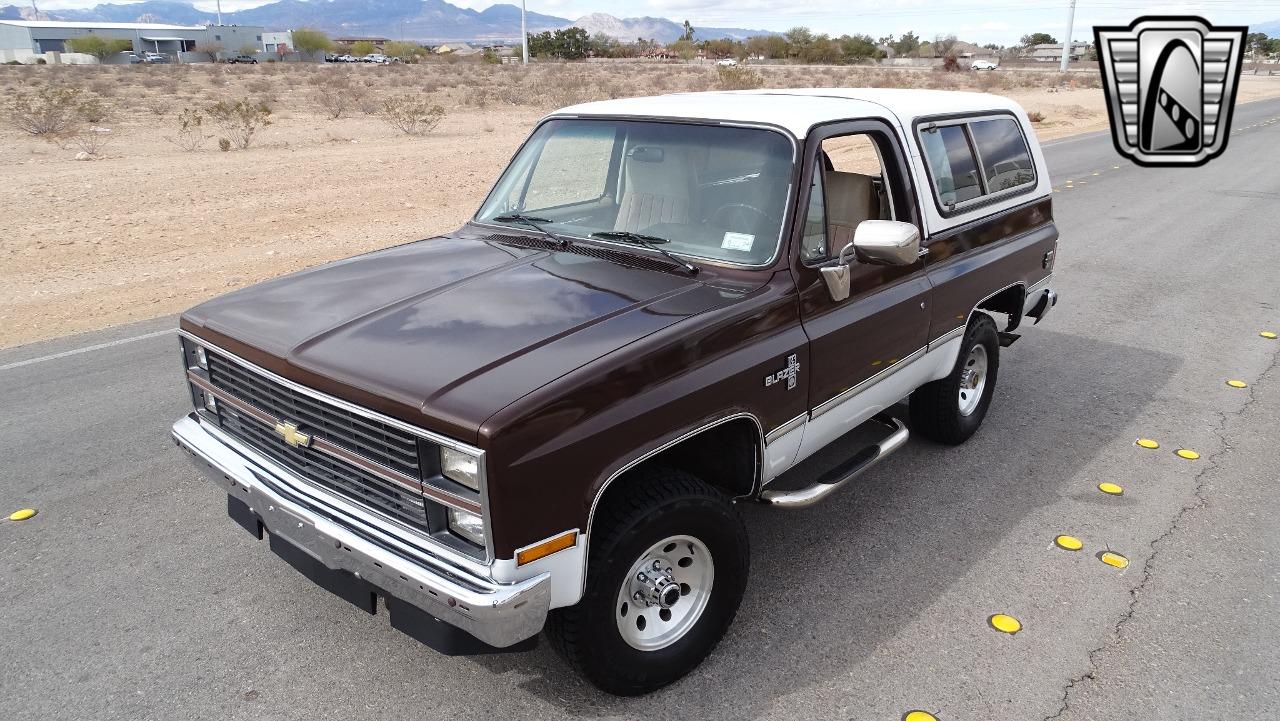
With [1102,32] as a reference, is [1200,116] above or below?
below

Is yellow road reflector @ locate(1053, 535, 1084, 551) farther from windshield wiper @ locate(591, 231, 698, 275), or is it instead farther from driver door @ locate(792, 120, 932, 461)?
windshield wiper @ locate(591, 231, 698, 275)

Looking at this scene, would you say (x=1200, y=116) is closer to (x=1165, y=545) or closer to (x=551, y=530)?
(x=1165, y=545)

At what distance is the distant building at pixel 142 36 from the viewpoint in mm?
95000

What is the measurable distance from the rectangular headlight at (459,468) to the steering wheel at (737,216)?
1647mm

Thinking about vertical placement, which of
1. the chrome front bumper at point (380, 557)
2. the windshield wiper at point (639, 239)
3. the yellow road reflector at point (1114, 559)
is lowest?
the yellow road reflector at point (1114, 559)

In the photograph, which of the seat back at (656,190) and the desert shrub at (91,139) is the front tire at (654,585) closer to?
the seat back at (656,190)

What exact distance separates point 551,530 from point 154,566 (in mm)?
2314

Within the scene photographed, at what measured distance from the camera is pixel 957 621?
3.72 m

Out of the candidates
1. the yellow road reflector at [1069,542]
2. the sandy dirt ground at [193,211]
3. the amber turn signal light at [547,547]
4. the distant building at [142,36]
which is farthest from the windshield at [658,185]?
the distant building at [142,36]

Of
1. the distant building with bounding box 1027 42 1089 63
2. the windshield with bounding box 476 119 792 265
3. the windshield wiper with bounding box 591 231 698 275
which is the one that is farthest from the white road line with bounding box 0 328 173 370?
the distant building with bounding box 1027 42 1089 63

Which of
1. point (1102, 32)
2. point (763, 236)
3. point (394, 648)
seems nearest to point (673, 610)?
point (394, 648)

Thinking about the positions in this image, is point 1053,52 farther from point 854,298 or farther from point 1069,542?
point 854,298

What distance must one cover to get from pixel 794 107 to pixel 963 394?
7.25 ft

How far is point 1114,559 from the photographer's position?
4.19m
